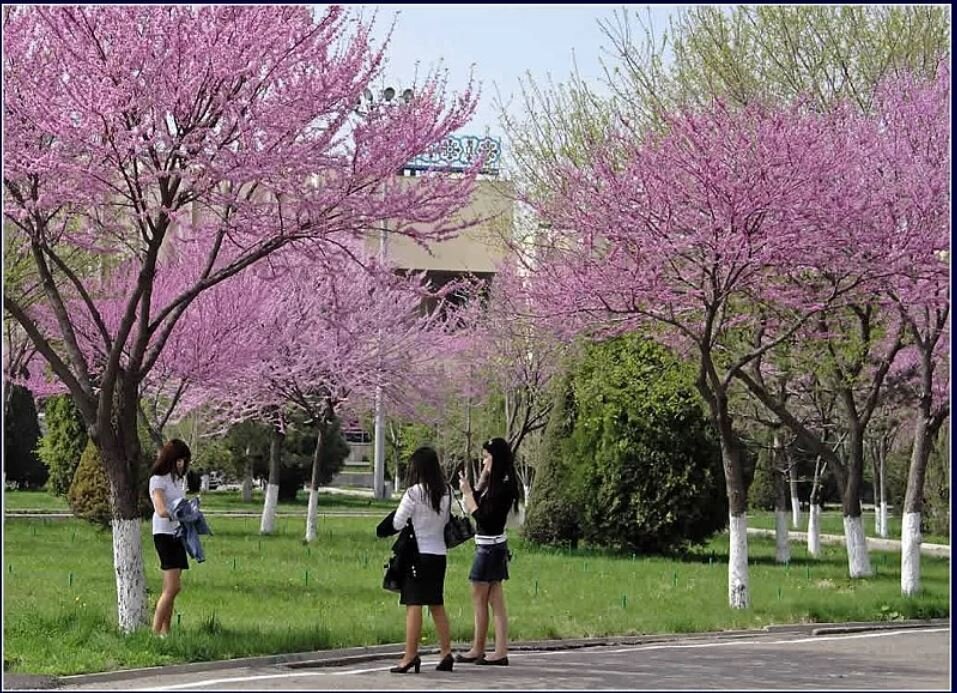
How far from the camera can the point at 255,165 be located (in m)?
10.4

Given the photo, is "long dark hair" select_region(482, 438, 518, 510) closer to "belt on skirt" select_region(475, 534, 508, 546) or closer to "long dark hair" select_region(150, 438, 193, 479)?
"belt on skirt" select_region(475, 534, 508, 546)

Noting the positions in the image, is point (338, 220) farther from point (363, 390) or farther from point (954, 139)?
point (363, 390)

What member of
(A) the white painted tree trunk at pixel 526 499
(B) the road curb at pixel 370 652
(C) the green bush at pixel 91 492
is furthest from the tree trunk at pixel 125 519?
(A) the white painted tree trunk at pixel 526 499

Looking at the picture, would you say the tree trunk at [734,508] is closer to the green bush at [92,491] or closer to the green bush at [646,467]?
the green bush at [646,467]

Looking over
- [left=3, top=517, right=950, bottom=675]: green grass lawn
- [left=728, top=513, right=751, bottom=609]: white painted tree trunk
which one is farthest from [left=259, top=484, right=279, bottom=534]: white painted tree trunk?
[left=728, top=513, right=751, bottom=609]: white painted tree trunk

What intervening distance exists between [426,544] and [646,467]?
1428cm

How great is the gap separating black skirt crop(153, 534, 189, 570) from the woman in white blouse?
1893 millimetres

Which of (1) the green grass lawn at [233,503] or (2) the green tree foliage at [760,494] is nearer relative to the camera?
(1) the green grass lawn at [233,503]

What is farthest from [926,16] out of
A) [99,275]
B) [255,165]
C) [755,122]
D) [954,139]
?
[99,275]

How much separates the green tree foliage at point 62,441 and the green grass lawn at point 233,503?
849 millimetres

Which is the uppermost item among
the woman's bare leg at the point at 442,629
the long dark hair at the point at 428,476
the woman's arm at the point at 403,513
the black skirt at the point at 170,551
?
the long dark hair at the point at 428,476

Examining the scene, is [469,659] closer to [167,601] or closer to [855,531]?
[167,601]

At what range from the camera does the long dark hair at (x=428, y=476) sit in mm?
10055

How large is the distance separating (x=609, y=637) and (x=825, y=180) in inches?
211
